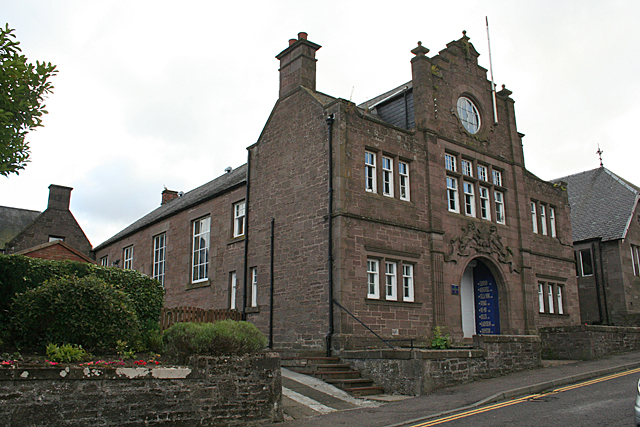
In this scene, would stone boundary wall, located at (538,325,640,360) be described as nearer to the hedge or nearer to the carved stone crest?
the carved stone crest

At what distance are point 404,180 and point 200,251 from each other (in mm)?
10822

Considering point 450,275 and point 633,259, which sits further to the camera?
point 633,259

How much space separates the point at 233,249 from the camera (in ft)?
75.5

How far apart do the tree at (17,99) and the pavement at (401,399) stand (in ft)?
24.3

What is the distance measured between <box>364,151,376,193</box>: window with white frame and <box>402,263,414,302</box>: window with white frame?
2981 millimetres

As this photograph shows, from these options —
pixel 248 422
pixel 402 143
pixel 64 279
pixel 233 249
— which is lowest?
pixel 248 422

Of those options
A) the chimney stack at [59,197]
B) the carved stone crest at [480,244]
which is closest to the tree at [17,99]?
the carved stone crest at [480,244]

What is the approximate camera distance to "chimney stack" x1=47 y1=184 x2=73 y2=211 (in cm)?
3950

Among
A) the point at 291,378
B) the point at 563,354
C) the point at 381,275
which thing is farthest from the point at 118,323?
the point at 563,354

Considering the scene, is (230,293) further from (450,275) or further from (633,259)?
(633,259)

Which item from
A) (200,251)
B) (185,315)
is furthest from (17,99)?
(200,251)

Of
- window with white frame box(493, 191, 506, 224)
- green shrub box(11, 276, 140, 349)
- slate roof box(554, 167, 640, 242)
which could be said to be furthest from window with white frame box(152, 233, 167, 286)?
slate roof box(554, 167, 640, 242)

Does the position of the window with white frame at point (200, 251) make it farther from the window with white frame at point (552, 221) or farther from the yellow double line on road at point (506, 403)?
the window with white frame at point (552, 221)

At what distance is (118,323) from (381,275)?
948 centimetres
